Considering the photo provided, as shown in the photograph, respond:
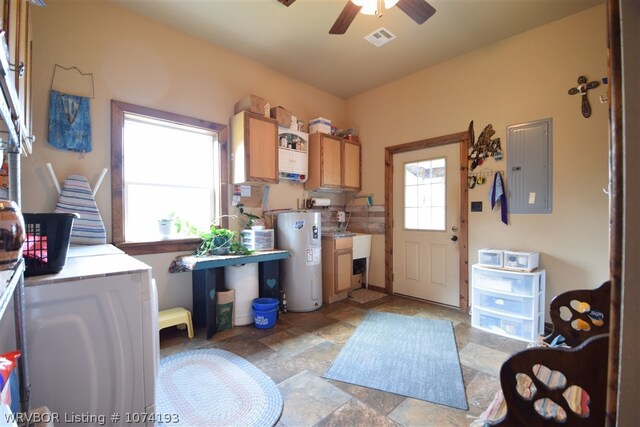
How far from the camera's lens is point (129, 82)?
273cm

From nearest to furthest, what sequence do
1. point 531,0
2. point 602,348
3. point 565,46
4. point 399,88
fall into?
1. point 602,348
2. point 531,0
3. point 565,46
4. point 399,88

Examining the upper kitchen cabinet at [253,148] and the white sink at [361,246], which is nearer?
the upper kitchen cabinet at [253,148]

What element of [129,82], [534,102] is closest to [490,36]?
[534,102]

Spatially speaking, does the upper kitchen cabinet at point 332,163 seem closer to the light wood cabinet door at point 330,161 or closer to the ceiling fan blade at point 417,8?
the light wood cabinet door at point 330,161

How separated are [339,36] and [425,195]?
215 cm

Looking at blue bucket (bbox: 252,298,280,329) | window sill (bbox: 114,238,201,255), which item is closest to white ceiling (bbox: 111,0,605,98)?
window sill (bbox: 114,238,201,255)

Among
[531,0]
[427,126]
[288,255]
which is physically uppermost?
[531,0]

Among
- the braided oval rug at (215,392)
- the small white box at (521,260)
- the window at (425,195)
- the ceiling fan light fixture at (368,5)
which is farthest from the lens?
the window at (425,195)

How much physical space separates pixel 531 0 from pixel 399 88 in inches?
66.0

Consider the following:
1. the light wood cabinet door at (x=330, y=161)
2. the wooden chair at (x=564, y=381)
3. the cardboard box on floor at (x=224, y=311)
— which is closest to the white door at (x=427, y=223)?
the light wood cabinet door at (x=330, y=161)

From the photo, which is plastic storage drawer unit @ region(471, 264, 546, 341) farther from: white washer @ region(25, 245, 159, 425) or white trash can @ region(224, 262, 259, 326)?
white washer @ region(25, 245, 159, 425)

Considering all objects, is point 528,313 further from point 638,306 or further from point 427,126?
point 638,306

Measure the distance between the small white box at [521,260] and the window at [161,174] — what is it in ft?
9.94

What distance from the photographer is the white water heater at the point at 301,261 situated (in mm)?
3465
